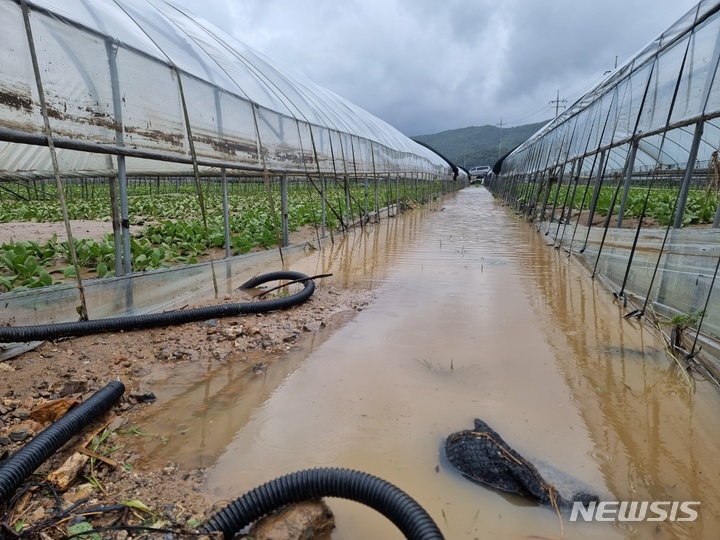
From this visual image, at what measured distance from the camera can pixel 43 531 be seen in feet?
5.55

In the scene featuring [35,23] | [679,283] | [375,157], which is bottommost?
[679,283]

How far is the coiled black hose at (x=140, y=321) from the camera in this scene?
127 inches

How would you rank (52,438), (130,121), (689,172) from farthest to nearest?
1. (130,121)
2. (689,172)
3. (52,438)

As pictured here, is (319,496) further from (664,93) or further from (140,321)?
(664,93)

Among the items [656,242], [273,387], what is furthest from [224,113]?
[656,242]

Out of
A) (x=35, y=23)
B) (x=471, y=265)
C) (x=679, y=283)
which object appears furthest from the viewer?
(x=471, y=265)

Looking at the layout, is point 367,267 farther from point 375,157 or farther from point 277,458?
point 375,157

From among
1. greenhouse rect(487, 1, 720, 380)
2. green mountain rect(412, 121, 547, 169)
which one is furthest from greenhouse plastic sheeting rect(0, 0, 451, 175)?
green mountain rect(412, 121, 547, 169)

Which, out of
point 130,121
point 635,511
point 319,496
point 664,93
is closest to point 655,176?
point 664,93

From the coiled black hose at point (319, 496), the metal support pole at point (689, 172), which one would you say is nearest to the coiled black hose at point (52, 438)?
the coiled black hose at point (319, 496)

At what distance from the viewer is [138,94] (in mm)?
4906

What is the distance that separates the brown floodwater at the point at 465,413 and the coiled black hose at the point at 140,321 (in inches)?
29.9

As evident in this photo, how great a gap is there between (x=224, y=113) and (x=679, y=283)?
20.3 ft

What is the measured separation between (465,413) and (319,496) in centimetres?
116
